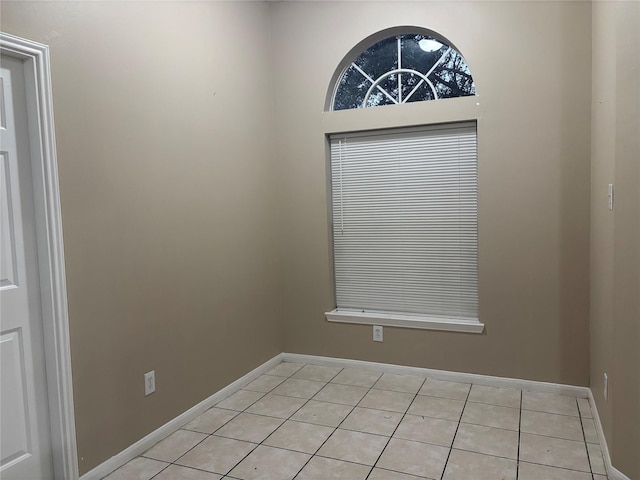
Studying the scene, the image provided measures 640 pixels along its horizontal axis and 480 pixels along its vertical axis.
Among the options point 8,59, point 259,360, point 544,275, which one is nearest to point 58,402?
point 8,59

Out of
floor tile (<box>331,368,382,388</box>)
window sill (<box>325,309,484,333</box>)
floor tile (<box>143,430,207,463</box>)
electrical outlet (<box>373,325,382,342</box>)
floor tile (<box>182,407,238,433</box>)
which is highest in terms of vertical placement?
window sill (<box>325,309,484,333</box>)

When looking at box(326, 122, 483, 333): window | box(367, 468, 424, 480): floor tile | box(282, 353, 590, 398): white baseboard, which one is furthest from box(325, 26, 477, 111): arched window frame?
box(367, 468, 424, 480): floor tile

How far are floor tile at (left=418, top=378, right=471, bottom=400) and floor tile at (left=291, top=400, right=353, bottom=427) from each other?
23.0 inches

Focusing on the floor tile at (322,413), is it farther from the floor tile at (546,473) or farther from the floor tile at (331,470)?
the floor tile at (546,473)

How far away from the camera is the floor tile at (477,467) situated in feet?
7.53

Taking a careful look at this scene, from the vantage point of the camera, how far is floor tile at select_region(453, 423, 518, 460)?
2.52 m

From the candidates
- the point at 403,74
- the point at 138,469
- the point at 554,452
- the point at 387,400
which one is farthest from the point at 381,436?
the point at 403,74

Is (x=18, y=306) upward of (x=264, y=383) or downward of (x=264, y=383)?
upward

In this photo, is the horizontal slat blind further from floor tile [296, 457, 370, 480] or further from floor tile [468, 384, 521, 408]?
floor tile [296, 457, 370, 480]

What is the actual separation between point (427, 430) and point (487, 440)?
32 cm

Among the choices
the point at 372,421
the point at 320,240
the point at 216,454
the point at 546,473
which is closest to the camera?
the point at 546,473

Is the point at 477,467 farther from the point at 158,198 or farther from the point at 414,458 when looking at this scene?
the point at 158,198

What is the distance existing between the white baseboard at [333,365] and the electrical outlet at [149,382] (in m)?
0.23

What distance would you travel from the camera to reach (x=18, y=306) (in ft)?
6.79
